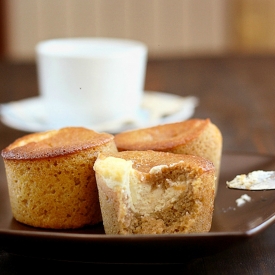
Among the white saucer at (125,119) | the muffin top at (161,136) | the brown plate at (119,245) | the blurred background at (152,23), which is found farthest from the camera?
the blurred background at (152,23)

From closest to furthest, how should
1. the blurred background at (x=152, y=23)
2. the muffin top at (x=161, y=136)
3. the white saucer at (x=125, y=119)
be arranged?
the muffin top at (x=161, y=136)
the white saucer at (x=125, y=119)
the blurred background at (x=152, y=23)

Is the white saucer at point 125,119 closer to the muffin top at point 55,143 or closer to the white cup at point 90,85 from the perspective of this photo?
the white cup at point 90,85

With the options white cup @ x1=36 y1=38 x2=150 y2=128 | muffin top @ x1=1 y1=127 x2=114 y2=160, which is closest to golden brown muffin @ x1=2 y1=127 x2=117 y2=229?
muffin top @ x1=1 y1=127 x2=114 y2=160

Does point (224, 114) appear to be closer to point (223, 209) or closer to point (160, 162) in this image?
point (223, 209)

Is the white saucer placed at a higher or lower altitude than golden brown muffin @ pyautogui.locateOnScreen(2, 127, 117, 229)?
lower

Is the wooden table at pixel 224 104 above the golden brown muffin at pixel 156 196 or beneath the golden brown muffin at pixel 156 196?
beneath

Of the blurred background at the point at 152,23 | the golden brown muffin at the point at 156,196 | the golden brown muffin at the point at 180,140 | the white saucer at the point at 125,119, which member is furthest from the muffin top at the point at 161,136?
the blurred background at the point at 152,23

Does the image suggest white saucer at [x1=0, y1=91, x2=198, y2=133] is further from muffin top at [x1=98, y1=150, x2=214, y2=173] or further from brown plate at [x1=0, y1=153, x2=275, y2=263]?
brown plate at [x1=0, y1=153, x2=275, y2=263]
